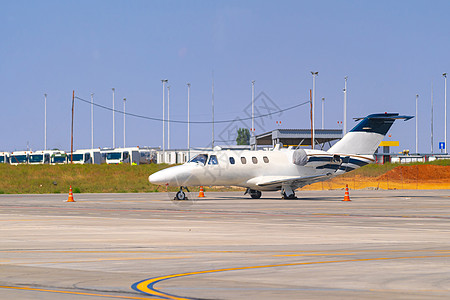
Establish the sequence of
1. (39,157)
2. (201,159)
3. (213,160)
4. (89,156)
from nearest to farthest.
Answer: (201,159)
(213,160)
(89,156)
(39,157)

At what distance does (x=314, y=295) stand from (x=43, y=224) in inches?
568

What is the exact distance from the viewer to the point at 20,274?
10.8m

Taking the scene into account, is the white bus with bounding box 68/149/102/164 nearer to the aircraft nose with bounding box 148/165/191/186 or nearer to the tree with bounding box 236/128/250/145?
the tree with bounding box 236/128/250/145

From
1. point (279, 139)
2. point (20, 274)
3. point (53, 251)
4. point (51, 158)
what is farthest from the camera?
point (51, 158)

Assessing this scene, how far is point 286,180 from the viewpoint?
40.6m

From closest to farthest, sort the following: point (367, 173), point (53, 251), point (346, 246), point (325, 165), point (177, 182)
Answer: point (53, 251)
point (346, 246)
point (177, 182)
point (325, 165)
point (367, 173)

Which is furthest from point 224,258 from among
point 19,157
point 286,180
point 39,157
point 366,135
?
point 19,157

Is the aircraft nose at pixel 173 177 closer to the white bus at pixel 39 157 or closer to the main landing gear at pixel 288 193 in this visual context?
the main landing gear at pixel 288 193

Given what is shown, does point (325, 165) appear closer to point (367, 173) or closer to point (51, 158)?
point (367, 173)

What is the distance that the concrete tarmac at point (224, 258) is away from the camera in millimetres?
9195

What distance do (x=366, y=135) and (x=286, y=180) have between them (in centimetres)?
649

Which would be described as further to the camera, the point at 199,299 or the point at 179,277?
the point at 179,277

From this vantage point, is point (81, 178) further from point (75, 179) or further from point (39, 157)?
point (39, 157)

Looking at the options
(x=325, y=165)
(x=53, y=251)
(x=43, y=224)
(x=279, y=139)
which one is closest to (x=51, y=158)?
(x=279, y=139)
